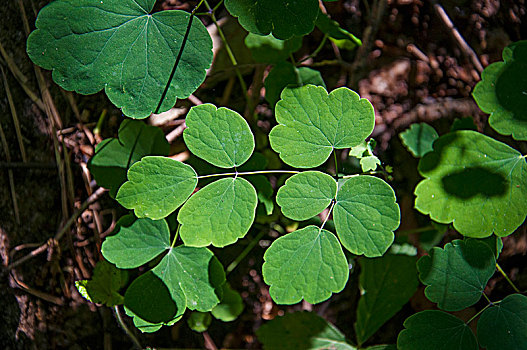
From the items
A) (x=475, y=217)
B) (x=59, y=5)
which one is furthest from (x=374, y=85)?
(x=59, y=5)

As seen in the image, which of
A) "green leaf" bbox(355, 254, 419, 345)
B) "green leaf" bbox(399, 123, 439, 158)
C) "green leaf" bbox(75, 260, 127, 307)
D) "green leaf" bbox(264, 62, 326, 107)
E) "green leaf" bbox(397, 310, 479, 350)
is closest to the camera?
"green leaf" bbox(397, 310, 479, 350)

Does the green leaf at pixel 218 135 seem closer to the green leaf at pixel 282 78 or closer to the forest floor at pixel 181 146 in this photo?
the green leaf at pixel 282 78

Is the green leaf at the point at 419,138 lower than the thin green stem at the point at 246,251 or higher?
higher

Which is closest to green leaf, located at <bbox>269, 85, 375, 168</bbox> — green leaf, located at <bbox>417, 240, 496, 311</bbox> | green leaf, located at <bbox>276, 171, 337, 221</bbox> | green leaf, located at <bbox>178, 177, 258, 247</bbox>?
green leaf, located at <bbox>276, 171, 337, 221</bbox>

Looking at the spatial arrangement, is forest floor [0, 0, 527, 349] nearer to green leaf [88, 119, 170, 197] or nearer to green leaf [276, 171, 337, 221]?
green leaf [88, 119, 170, 197]

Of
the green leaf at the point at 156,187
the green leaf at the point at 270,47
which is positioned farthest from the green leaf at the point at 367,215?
the green leaf at the point at 270,47

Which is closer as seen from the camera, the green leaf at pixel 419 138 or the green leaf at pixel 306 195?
the green leaf at pixel 306 195

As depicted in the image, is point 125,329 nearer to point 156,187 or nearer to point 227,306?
point 227,306

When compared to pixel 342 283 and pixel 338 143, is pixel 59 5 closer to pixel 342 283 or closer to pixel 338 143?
pixel 338 143
